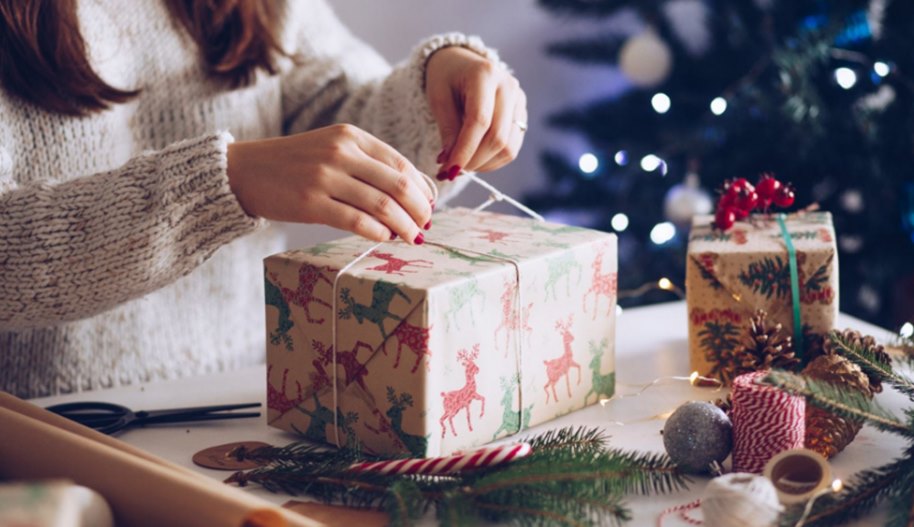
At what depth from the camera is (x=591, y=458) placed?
2.20 ft

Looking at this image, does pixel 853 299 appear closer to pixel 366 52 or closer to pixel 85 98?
pixel 366 52

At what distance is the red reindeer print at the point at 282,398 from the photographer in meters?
0.80

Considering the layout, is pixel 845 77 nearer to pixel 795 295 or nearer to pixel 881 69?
pixel 881 69

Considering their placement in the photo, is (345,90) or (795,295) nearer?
(795,295)

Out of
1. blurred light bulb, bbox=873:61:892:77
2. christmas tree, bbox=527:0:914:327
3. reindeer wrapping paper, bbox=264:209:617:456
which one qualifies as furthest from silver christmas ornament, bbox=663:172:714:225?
reindeer wrapping paper, bbox=264:209:617:456

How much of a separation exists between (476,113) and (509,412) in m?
0.28

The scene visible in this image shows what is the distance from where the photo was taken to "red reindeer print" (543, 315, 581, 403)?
83 centimetres

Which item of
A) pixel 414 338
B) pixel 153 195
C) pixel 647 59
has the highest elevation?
pixel 647 59

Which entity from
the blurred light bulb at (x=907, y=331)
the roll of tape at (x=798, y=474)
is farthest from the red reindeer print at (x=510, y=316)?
the blurred light bulb at (x=907, y=331)

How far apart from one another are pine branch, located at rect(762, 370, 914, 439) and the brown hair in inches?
28.9

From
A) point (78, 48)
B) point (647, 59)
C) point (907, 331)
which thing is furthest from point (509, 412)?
point (647, 59)

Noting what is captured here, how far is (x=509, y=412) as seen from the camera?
80 cm

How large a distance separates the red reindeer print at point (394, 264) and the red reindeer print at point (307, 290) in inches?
1.7

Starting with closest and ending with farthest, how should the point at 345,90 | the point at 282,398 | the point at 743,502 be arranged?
the point at 743,502
the point at 282,398
the point at 345,90
